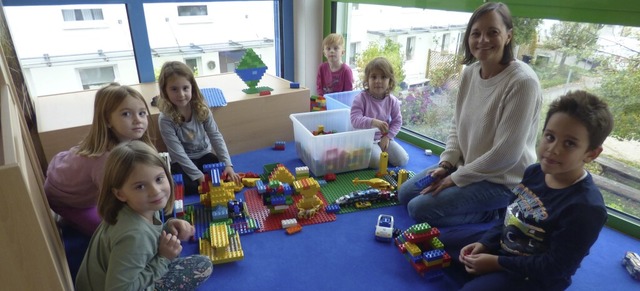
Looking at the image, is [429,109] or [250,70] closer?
[250,70]

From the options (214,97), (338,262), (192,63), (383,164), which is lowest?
(338,262)

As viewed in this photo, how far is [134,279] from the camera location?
0.95 metres

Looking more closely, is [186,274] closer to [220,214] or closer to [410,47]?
[220,214]

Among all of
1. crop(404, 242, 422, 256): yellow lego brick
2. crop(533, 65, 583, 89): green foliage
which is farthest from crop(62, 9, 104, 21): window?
crop(533, 65, 583, 89): green foliage

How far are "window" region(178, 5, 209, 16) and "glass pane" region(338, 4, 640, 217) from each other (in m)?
1.31

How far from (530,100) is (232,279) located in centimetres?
124

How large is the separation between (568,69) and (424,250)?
3.44ft

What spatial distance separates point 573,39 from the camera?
5.34ft

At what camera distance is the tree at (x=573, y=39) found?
1.56 m

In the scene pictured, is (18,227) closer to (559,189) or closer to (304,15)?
(559,189)

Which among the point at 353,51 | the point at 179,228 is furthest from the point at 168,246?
the point at 353,51

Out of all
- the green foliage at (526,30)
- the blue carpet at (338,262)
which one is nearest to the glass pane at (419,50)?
the green foliage at (526,30)

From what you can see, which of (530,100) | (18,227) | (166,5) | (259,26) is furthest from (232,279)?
(259,26)

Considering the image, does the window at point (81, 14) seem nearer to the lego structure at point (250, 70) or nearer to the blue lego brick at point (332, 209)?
the lego structure at point (250, 70)
